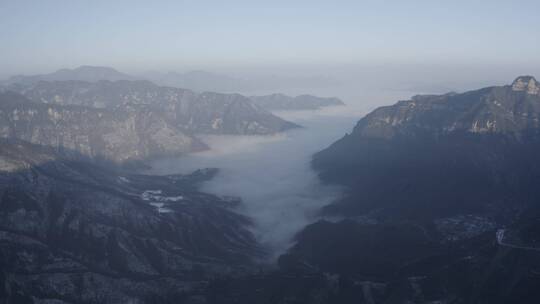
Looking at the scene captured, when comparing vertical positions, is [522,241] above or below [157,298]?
above

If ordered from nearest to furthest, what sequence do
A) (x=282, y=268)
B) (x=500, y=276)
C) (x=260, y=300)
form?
1. (x=500, y=276)
2. (x=260, y=300)
3. (x=282, y=268)

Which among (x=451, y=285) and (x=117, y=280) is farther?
(x=117, y=280)

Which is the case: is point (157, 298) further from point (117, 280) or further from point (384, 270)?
point (384, 270)

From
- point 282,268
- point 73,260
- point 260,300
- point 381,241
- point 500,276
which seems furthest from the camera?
point 381,241

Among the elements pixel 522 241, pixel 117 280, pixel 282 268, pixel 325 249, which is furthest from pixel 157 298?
pixel 522 241

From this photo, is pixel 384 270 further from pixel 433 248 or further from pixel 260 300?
pixel 260 300

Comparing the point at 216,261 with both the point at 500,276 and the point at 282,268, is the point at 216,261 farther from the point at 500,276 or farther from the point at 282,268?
the point at 500,276

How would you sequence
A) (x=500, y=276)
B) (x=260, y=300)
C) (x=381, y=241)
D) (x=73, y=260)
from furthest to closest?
(x=381, y=241) → (x=73, y=260) → (x=260, y=300) → (x=500, y=276)

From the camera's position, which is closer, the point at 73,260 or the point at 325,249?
the point at 73,260

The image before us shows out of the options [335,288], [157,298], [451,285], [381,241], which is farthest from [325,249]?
[157,298]
